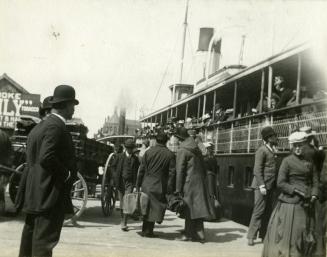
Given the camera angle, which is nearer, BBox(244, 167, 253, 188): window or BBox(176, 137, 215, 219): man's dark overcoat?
BBox(176, 137, 215, 219): man's dark overcoat

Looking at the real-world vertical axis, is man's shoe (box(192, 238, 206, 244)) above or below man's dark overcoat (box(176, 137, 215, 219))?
below

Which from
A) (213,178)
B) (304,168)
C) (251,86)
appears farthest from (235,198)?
(304,168)

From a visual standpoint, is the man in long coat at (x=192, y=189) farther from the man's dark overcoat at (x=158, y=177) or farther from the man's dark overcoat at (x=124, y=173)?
the man's dark overcoat at (x=124, y=173)

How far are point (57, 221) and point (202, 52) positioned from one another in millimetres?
29336

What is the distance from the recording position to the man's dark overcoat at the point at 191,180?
26.5 ft

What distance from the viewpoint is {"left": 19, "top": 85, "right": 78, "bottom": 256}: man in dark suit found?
417 centimetres

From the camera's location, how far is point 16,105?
1130 inches

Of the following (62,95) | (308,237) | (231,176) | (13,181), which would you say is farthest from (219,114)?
(62,95)

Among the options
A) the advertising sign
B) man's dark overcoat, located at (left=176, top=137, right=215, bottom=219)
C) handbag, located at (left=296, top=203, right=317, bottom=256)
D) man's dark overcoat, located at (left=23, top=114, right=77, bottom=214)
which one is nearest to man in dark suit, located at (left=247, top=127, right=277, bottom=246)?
man's dark overcoat, located at (left=176, top=137, right=215, bottom=219)

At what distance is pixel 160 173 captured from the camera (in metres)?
8.16

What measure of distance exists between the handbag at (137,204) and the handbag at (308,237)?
2956 mm

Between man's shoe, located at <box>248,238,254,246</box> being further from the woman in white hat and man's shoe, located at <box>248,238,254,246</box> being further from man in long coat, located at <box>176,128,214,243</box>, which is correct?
the woman in white hat

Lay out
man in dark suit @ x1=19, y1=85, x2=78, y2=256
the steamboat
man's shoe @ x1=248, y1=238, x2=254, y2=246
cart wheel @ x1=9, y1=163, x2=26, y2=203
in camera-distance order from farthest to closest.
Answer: the steamboat → cart wheel @ x1=9, y1=163, x2=26, y2=203 → man's shoe @ x1=248, y1=238, x2=254, y2=246 → man in dark suit @ x1=19, y1=85, x2=78, y2=256

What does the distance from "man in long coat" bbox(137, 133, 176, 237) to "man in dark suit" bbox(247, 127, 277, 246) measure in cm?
144
